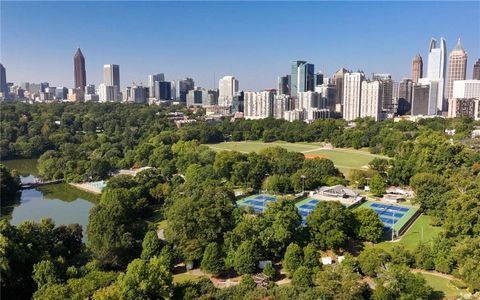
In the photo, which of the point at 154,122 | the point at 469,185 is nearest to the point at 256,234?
the point at 469,185

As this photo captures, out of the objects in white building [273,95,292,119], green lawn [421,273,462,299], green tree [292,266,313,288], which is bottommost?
green lawn [421,273,462,299]

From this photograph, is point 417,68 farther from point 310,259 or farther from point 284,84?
point 310,259

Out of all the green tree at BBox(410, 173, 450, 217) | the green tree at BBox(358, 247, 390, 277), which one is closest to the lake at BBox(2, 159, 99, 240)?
the green tree at BBox(358, 247, 390, 277)

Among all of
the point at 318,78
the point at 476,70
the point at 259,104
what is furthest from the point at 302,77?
the point at 476,70

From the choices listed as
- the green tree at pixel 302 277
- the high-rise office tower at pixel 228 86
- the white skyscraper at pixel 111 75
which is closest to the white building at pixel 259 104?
the high-rise office tower at pixel 228 86

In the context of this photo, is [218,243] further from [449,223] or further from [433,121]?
[433,121]

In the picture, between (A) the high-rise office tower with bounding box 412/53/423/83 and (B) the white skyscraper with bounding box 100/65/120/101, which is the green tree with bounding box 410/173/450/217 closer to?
(A) the high-rise office tower with bounding box 412/53/423/83
